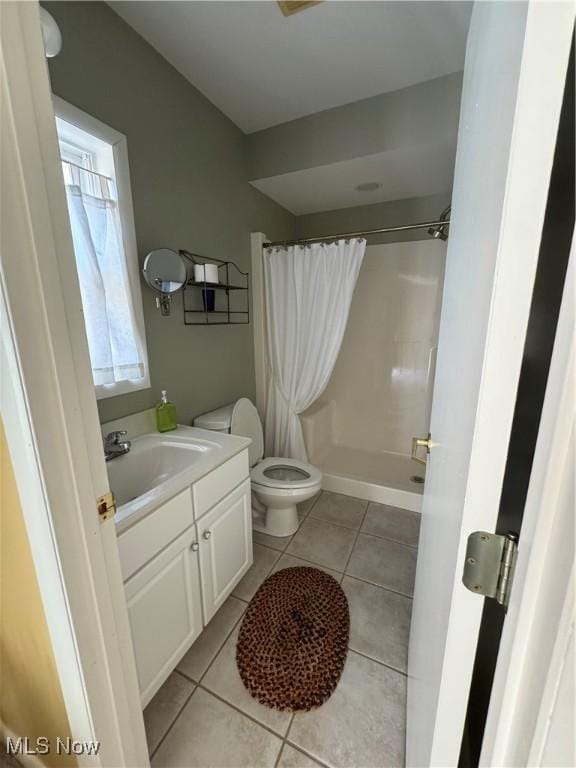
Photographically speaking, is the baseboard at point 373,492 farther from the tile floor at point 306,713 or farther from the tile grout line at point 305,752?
the tile grout line at point 305,752

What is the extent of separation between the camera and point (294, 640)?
126 cm

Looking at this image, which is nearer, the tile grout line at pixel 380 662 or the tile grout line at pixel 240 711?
the tile grout line at pixel 240 711

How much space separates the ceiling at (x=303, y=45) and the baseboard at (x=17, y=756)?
2524 millimetres

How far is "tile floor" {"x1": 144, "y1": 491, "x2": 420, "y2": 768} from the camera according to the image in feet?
3.13

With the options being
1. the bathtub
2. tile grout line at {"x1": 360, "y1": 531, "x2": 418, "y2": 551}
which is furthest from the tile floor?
the bathtub

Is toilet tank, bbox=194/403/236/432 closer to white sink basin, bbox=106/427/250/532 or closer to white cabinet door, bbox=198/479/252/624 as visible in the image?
white sink basin, bbox=106/427/250/532

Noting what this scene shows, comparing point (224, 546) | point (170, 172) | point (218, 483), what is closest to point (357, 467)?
point (224, 546)

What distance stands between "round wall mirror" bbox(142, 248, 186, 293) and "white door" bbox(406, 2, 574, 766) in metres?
1.23

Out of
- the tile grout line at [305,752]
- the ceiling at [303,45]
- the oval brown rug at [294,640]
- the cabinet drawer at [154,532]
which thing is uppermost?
the ceiling at [303,45]

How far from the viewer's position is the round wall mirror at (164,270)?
54.6 inches

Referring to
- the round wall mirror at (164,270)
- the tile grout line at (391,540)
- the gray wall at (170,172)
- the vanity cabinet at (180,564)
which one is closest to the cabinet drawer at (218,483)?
the vanity cabinet at (180,564)

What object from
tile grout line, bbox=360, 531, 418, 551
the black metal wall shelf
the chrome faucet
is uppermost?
the black metal wall shelf

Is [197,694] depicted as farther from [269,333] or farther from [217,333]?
[269,333]

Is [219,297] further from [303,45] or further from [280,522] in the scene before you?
[280,522]
